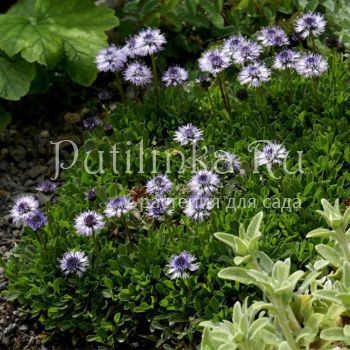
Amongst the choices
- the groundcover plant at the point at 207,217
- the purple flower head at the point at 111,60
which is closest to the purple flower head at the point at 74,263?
the groundcover plant at the point at 207,217

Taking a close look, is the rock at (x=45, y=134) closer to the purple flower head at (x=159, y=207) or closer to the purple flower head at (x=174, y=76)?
the purple flower head at (x=174, y=76)

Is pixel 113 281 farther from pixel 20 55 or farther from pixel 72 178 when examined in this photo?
pixel 20 55

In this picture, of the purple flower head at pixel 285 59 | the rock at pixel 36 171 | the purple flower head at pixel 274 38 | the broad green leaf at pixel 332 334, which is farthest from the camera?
the rock at pixel 36 171

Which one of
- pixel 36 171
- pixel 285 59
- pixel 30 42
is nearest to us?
pixel 285 59

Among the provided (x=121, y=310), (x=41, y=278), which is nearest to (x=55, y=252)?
(x=41, y=278)

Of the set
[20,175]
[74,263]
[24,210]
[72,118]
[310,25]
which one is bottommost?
[20,175]

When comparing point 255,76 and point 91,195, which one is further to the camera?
point 255,76

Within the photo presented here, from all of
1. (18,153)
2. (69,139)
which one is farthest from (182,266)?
(18,153)

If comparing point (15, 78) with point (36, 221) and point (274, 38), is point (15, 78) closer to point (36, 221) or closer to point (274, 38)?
point (36, 221)
